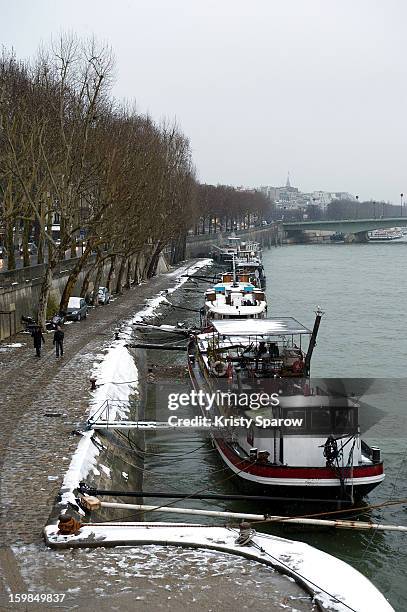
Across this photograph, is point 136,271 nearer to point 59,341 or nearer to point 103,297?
point 103,297

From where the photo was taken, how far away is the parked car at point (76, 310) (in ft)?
153

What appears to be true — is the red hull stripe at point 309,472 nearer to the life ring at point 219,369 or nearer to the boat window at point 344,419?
the boat window at point 344,419

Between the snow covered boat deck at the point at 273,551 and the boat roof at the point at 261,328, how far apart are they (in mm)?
11290

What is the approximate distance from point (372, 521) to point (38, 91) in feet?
101

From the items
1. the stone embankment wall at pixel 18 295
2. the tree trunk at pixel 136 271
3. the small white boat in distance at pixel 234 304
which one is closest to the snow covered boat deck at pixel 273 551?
the small white boat in distance at pixel 234 304

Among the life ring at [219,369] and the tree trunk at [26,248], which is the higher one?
the tree trunk at [26,248]

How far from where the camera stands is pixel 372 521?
1972 cm

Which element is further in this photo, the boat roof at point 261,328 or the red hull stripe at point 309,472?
the boat roof at point 261,328

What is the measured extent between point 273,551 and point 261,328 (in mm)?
13360

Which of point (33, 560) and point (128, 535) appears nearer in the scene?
point (33, 560)

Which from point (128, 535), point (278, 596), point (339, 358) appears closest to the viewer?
point (278, 596)

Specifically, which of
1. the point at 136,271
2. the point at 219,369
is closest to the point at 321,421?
the point at 219,369

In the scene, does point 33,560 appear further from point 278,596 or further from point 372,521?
point 372,521

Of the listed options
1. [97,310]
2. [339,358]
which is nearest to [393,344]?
[339,358]
